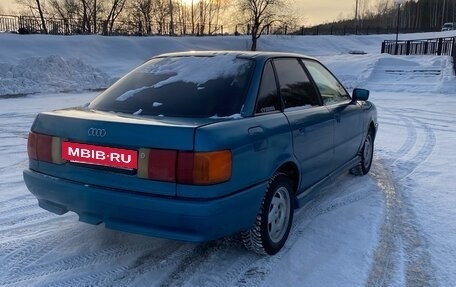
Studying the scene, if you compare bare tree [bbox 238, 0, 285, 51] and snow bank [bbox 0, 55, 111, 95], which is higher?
bare tree [bbox 238, 0, 285, 51]

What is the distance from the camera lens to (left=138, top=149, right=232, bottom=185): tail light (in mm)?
2738

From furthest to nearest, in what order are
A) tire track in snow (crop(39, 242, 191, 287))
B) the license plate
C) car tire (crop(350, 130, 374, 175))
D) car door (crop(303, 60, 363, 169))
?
car tire (crop(350, 130, 374, 175)) → car door (crop(303, 60, 363, 169)) → tire track in snow (crop(39, 242, 191, 287)) → the license plate

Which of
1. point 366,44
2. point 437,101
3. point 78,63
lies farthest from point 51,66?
point 366,44

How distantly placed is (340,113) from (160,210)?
2.53 m

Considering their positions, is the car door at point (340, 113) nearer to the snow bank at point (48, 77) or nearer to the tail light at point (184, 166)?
the tail light at point (184, 166)

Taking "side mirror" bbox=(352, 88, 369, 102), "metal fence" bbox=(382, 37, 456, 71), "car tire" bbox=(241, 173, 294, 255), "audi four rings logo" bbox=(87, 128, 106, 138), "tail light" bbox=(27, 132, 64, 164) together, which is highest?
"metal fence" bbox=(382, 37, 456, 71)

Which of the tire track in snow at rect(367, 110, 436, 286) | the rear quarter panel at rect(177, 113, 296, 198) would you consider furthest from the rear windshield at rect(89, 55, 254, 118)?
the tire track in snow at rect(367, 110, 436, 286)

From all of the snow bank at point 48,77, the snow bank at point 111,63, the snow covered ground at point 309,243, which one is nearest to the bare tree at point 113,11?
the snow bank at point 111,63

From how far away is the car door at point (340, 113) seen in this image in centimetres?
451

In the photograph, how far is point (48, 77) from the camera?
17.8 meters

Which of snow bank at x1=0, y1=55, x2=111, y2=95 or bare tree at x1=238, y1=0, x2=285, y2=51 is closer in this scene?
snow bank at x1=0, y1=55, x2=111, y2=95

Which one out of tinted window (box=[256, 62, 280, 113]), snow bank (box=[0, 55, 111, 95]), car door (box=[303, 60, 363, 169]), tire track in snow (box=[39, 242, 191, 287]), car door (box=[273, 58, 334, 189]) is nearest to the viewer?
tire track in snow (box=[39, 242, 191, 287])

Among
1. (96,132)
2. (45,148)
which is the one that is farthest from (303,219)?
(45,148)

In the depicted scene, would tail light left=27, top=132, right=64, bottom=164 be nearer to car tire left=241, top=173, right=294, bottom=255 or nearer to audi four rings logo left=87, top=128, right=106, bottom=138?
audi four rings logo left=87, top=128, right=106, bottom=138
